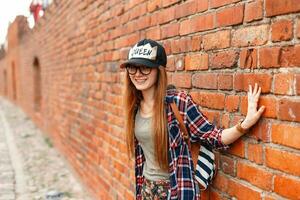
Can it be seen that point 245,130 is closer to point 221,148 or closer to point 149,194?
point 221,148

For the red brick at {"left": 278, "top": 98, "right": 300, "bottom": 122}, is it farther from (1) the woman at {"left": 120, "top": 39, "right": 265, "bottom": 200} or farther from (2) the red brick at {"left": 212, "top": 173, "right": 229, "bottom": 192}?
(2) the red brick at {"left": 212, "top": 173, "right": 229, "bottom": 192}

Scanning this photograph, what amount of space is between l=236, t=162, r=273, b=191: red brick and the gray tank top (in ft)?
1.55

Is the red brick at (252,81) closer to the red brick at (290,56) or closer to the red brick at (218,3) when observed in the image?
the red brick at (290,56)

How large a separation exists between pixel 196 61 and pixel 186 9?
0.36 m

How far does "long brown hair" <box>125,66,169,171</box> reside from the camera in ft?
7.49

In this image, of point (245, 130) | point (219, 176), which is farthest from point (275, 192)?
point (219, 176)

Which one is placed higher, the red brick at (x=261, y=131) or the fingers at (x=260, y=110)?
the fingers at (x=260, y=110)

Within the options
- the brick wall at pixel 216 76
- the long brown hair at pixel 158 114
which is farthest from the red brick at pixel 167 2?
the long brown hair at pixel 158 114

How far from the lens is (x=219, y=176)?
7.76ft

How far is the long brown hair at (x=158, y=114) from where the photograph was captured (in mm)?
2283

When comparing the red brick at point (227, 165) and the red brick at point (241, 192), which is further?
the red brick at point (227, 165)

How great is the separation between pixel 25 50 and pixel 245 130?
1344 cm

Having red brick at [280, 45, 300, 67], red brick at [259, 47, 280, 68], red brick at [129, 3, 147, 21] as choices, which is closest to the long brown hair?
red brick at [259, 47, 280, 68]

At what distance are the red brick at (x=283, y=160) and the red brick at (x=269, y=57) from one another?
38 centimetres
